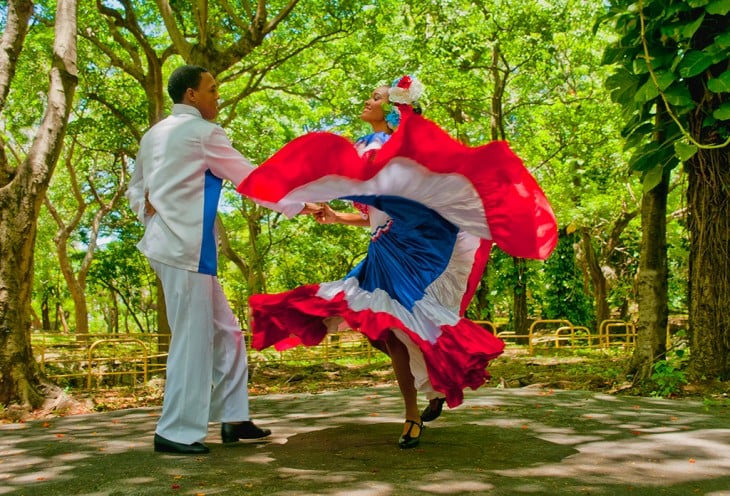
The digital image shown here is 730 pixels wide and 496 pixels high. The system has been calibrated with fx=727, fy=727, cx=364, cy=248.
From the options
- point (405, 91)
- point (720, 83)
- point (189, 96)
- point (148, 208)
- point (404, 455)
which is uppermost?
point (720, 83)

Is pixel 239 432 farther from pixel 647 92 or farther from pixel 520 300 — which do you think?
pixel 520 300

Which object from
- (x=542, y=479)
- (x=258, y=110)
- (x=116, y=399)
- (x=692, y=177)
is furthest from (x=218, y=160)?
(x=258, y=110)

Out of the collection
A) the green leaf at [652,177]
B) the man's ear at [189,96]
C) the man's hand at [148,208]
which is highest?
the green leaf at [652,177]

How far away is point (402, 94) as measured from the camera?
4.49m

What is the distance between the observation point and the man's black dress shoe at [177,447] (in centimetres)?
378

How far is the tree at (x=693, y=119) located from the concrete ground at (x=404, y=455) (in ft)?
3.79

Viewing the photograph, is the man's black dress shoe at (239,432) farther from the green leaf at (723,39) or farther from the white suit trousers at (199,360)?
the green leaf at (723,39)

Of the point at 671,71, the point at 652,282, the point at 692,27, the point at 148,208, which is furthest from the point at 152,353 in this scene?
the point at 692,27

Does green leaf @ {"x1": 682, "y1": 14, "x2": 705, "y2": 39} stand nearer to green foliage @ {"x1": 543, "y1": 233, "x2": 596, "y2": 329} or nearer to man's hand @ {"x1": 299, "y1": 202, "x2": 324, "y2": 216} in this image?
man's hand @ {"x1": 299, "y1": 202, "x2": 324, "y2": 216}

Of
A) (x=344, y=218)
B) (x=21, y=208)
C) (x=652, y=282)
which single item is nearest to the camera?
(x=344, y=218)

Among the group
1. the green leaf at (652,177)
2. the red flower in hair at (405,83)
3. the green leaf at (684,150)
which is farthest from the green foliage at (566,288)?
the red flower in hair at (405,83)

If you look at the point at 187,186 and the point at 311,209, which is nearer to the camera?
the point at 187,186

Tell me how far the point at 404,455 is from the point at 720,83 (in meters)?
4.09

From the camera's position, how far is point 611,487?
2.88m
